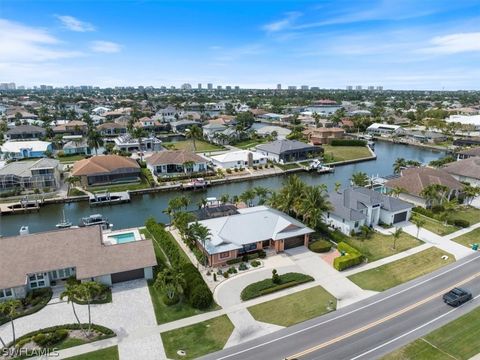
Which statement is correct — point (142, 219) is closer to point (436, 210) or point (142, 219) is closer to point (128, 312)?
point (128, 312)

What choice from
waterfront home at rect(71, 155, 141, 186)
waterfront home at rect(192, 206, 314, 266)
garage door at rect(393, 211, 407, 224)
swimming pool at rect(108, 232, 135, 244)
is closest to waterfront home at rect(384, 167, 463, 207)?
garage door at rect(393, 211, 407, 224)

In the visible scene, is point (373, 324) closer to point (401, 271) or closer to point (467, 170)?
point (401, 271)

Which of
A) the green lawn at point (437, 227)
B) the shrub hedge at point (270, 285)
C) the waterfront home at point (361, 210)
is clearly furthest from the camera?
the green lawn at point (437, 227)

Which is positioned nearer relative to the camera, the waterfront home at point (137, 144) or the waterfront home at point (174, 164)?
the waterfront home at point (174, 164)

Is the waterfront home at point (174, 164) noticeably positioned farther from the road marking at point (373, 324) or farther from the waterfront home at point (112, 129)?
the waterfront home at point (112, 129)

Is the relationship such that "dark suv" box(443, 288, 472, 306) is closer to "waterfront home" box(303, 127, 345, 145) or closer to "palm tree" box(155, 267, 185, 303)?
"palm tree" box(155, 267, 185, 303)

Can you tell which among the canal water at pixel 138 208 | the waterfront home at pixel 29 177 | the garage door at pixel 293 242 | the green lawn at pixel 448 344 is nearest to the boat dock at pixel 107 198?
the canal water at pixel 138 208

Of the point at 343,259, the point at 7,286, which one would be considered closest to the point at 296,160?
the point at 343,259
